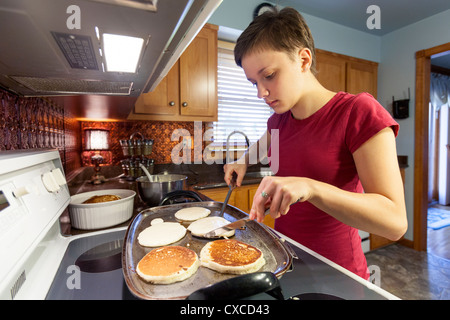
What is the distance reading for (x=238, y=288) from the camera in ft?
1.30

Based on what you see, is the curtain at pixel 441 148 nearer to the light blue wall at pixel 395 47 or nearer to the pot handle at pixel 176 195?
the light blue wall at pixel 395 47

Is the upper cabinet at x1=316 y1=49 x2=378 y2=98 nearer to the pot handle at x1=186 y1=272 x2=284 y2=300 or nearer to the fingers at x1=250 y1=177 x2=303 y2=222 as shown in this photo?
the fingers at x1=250 y1=177 x2=303 y2=222

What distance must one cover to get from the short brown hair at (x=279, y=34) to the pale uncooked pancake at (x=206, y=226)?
2.19 feet

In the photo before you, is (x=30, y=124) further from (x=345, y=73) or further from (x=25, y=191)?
(x=345, y=73)

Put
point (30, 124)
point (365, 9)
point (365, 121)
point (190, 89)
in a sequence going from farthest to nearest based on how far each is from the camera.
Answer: point (365, 9)
point (190, 89)
point (30, 124)
point (365, 121)

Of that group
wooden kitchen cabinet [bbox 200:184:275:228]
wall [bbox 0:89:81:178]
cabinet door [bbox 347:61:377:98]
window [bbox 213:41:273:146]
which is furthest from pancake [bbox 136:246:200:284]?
cabinet door [bbox 347:61:377:98]

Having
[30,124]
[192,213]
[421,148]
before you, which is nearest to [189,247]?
[192,213]

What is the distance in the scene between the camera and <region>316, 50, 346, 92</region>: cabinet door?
2924mm

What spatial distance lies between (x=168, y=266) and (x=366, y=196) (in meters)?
0.56

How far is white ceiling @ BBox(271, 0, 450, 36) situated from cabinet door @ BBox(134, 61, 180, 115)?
5.13 feet

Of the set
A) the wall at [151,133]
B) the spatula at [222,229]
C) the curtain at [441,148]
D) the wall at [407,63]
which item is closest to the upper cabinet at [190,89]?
the wall at [151,133]

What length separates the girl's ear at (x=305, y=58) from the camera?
821 mm

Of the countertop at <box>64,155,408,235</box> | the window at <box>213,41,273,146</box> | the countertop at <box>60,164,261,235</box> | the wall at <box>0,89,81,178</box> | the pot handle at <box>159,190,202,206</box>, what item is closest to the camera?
the wall at <box>0,89,81,178</box>
